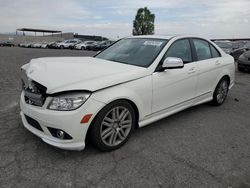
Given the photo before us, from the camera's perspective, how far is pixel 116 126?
3.06 m

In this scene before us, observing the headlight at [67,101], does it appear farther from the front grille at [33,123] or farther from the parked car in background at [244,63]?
the parked car in background at [244,63]

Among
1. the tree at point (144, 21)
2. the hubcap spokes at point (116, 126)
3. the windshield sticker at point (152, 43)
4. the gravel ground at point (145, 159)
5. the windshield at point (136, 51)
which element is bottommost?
the gravel ground at point (145, 159)

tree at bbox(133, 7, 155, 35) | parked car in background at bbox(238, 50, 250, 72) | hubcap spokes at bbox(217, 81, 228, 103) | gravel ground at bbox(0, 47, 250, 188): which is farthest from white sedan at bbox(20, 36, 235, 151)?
tree at bbox(133, 7, 155, 35)

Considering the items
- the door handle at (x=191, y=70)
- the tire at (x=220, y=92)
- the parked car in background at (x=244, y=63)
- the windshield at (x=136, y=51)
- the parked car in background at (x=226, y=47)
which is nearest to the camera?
the windshield at (x=136, y=51)

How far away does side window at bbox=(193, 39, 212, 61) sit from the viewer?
434 cm

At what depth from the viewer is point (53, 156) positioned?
2.90 meters

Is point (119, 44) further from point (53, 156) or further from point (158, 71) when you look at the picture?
point (53, 156)

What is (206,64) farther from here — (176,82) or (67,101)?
(67,101)

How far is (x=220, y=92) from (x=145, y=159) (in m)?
2.98

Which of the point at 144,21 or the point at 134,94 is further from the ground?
the point at 144,21

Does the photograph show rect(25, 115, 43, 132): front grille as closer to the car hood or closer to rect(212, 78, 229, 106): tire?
the car hood

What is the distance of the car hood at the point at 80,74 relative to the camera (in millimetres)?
2635

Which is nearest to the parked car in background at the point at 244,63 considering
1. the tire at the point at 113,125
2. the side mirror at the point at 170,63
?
the side mirror at the point at 170,63

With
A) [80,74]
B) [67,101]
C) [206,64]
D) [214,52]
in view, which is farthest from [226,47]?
[67,101]
